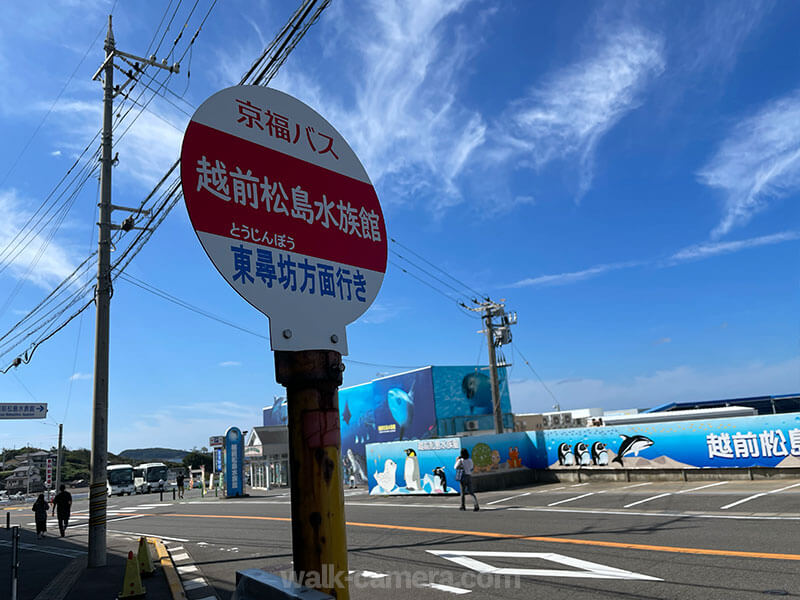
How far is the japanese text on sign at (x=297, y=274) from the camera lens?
7.35 feet

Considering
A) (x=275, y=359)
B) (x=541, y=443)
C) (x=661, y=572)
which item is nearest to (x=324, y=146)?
(x=275, y=359)

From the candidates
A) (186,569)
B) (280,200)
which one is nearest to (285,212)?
(280,200)

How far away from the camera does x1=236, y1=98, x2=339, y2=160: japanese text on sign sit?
2512mm

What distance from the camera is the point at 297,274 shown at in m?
2.42

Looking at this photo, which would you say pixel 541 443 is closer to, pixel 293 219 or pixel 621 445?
pixel 621 445

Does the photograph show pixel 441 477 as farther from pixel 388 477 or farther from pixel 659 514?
pixel 659 514

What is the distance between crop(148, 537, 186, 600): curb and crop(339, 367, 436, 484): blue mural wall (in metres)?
21.9

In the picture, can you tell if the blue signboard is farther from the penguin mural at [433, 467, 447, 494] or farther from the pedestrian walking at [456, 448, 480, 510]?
the pedestrian walking at [456, 448, 480, 510]

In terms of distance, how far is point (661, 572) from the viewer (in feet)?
24.1

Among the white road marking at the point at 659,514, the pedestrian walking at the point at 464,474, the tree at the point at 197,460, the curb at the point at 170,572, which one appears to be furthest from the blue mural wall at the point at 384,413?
the tree at the point at 197,460

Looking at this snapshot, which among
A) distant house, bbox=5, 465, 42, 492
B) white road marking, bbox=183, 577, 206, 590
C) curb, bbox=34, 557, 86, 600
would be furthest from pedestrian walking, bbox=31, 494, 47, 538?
distant house, bbox=5, 465, 42, 492

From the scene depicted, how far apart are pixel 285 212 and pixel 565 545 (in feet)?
30.4

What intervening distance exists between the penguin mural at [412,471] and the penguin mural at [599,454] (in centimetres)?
687

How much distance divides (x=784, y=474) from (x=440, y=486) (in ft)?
36.8
